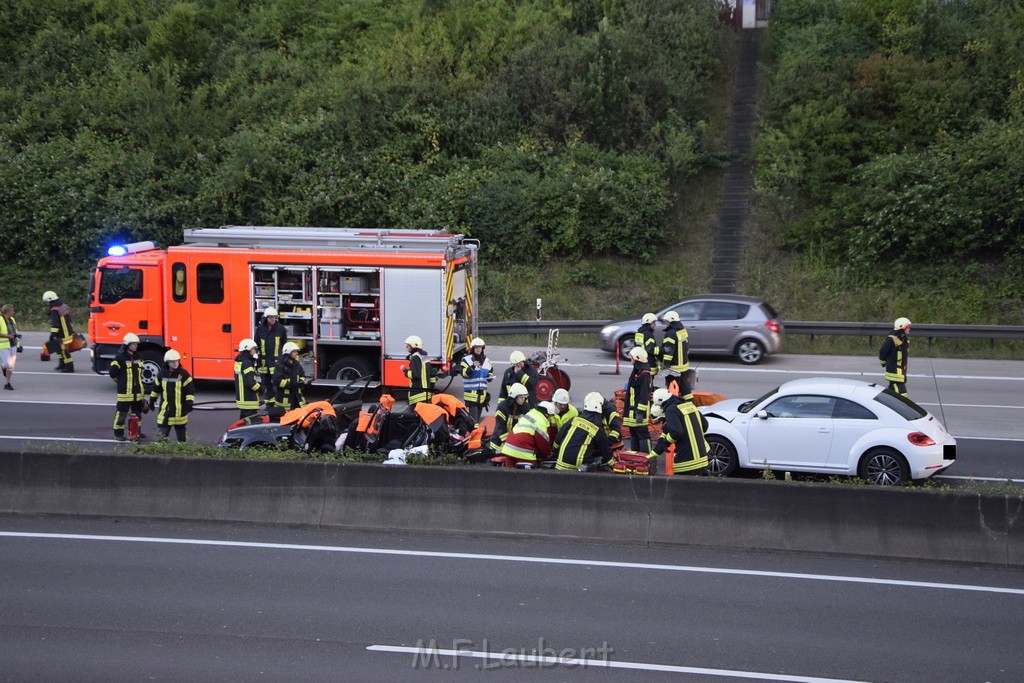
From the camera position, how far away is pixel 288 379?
1451 cm

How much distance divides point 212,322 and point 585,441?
30.5 ft

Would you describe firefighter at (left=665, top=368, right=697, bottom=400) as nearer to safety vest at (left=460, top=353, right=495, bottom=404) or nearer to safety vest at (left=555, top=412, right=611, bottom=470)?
safety vest at (left=555, top=412, right=611, bottom=470)

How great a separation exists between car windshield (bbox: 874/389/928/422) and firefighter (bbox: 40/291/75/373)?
1513 centimetres

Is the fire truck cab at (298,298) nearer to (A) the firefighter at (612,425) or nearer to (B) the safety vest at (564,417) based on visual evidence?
(A) the firefighter at (612,425)

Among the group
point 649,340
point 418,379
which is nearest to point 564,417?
point 418,379

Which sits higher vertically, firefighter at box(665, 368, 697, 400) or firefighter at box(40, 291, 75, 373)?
firefighter at box(40, 291, 75, 373)

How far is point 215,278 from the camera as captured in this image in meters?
17.9

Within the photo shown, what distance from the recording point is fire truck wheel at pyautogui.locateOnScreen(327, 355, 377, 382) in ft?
58.1

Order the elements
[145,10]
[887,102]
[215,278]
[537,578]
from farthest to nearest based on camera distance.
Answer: [145,10], [887,102], [215,278], [537,578]

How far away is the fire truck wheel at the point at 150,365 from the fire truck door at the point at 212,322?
68cm

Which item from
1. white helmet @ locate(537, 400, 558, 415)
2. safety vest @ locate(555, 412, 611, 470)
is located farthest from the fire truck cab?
safety vest @ locate(555, 412, 611, 470)

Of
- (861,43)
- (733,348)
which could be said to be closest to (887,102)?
(861,43)

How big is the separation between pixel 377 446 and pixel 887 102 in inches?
887

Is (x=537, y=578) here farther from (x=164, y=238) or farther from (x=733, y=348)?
(x=164, y=238)
